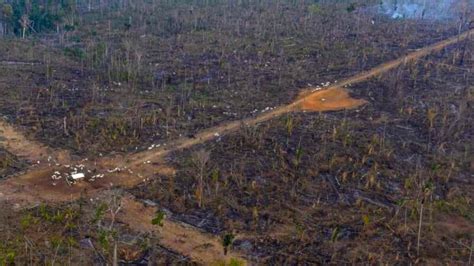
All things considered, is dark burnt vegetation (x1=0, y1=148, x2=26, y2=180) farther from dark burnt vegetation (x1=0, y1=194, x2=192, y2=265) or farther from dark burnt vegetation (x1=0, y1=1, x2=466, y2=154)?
dark burnt vegetation (x1=0, y1=194, x2=192, y2=265)

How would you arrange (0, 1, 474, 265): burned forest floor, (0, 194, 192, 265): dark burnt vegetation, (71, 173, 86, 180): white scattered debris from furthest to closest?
(71, 173, 86, 180): white scattered debris, (0, 1, 474, 265): burned forest floor, (0, 194, 192, 265): dark burnt vegetation

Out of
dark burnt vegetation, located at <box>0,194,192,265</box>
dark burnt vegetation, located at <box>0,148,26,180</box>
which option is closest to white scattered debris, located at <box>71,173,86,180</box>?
dark burnt vegetation, located at <box>0,194,192,265</box>

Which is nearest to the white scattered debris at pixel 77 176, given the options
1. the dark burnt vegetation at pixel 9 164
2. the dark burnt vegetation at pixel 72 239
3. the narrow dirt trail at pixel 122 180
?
the narrow dirt trail at pixel 122 180

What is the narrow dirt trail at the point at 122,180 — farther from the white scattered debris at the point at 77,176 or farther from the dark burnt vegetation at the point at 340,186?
the dark burnt vegetation at the point at 340,186

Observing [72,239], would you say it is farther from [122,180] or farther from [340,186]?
[340,186]

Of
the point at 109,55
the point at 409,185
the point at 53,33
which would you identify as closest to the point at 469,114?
the point at 409,185
